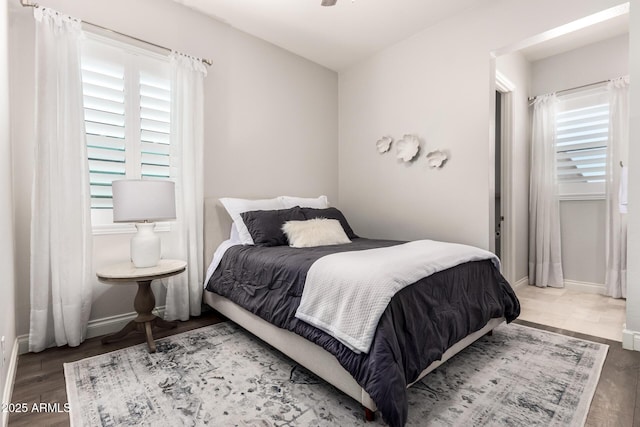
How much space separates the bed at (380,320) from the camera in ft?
4.66

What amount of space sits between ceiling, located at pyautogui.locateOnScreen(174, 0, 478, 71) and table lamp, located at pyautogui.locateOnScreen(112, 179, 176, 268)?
5.97 ft

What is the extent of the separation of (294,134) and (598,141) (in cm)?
343

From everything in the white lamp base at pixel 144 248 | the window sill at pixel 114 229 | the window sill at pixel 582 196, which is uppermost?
the window sill at pixel 582 196

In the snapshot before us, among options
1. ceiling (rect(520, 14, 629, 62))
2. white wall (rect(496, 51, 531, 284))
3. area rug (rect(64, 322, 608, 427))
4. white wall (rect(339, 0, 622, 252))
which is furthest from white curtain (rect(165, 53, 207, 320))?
ceiling (rect(520, 14, 629, 62))

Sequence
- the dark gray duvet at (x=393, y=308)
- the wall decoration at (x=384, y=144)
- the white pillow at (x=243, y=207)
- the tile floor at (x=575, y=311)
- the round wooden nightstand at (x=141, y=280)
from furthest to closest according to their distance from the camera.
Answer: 1. the wall decoration at (x=384, y=144)
2. the white pillow at (x=243, y=207)
3. the tile floor at (x=575, y=311)
4. the round wooden nightstand at (x=141, y=280)
5. the dark gray duvet at (x=393, y=308)

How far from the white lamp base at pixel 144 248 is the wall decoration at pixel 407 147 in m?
2.59

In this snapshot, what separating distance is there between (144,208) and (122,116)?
913 millimetres

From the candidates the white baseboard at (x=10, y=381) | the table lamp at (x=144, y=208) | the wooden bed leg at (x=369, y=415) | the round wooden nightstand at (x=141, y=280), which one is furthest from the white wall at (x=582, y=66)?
the white baseboard at (x=10, y=381)

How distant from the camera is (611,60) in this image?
139 inches

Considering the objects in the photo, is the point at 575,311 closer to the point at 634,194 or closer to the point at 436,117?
A: the point at 634,194

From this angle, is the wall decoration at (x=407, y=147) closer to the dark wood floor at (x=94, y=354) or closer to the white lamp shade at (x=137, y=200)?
the dark wood floor at (x=94, y=354)

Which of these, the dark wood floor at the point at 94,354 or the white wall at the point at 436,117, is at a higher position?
the white wall at the point at 436,117

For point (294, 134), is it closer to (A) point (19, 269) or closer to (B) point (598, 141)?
(A) point (19, 269)

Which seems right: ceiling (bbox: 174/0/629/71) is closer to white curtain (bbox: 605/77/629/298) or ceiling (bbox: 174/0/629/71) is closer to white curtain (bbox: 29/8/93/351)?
white curtain (bbox: 605/77/629/298)
